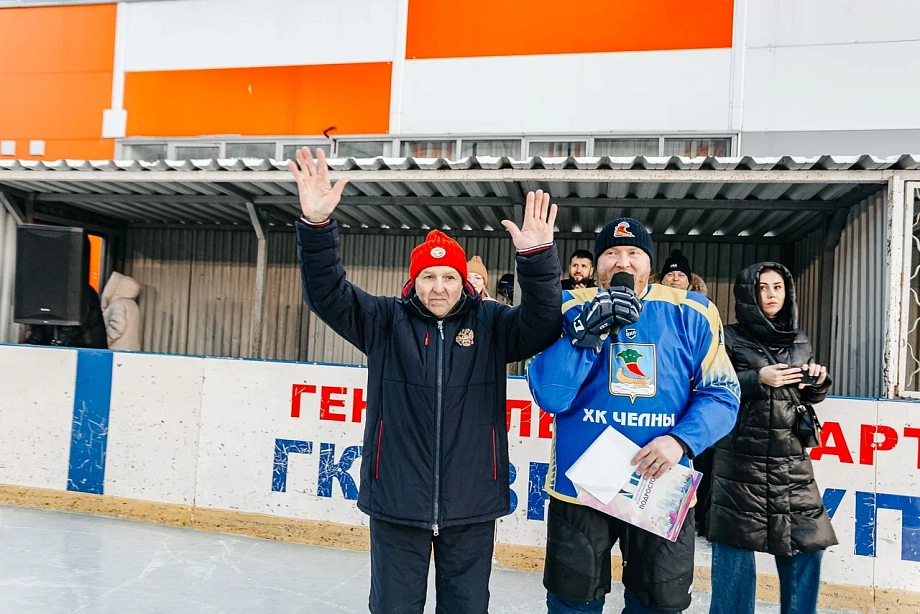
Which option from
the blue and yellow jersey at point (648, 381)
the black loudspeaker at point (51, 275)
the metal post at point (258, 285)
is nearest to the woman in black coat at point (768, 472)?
the blue and yellow jersey at point (648, 381)

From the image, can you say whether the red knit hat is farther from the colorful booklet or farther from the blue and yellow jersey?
the colorful booklet

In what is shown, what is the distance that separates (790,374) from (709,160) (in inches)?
75.9

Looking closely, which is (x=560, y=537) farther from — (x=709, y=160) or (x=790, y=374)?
(x=709, y=160)

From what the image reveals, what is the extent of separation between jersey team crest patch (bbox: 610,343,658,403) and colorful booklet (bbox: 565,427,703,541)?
0.51 feet

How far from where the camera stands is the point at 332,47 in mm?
7363

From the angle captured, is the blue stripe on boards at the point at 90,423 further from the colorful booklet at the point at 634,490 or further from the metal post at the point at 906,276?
the metal post at the point at 906,276

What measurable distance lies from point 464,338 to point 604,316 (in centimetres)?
51

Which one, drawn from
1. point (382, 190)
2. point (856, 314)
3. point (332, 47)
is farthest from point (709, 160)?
point (332, 47)

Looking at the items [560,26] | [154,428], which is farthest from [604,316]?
[560,26]

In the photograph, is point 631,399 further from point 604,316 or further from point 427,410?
point 427,410

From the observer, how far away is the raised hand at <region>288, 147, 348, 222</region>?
6.26 ft

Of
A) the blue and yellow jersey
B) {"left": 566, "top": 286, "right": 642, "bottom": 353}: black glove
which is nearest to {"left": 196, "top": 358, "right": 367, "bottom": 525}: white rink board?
the blue and yellow jersey

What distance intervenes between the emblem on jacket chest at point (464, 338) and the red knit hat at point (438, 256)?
190mm

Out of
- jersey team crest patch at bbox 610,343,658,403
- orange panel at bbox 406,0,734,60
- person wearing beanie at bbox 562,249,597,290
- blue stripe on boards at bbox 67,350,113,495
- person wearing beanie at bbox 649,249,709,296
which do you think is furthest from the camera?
orange panel at bbox 406,0,734,60
